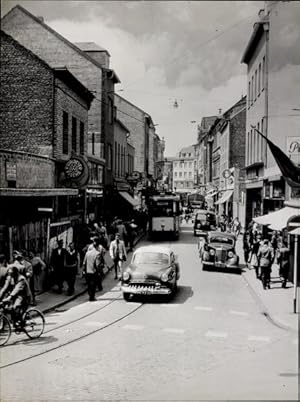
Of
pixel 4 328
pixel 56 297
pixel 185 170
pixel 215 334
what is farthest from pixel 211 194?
pixel 4 328

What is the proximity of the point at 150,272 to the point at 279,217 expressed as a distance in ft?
10.1

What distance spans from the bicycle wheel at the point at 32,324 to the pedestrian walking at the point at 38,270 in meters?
2.44

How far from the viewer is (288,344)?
552 cm

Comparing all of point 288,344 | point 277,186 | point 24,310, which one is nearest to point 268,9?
point 277,186

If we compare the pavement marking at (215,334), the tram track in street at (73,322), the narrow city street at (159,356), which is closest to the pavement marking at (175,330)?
the narrow city street at (159,356)

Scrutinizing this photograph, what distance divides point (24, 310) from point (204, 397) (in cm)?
480

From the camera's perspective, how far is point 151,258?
9625 mm

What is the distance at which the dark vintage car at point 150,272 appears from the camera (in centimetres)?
930

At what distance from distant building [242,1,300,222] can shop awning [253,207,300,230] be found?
17 cm

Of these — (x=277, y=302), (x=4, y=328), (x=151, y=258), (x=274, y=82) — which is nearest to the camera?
(x=274, y=82)

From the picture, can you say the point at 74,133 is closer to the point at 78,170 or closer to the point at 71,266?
the point at 78,170

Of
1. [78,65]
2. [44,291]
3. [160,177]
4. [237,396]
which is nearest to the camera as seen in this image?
[237,396]

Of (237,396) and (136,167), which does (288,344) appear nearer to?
(237,396)

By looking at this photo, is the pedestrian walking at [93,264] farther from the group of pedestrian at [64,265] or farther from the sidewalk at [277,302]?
the sidewalk at [277,302]
